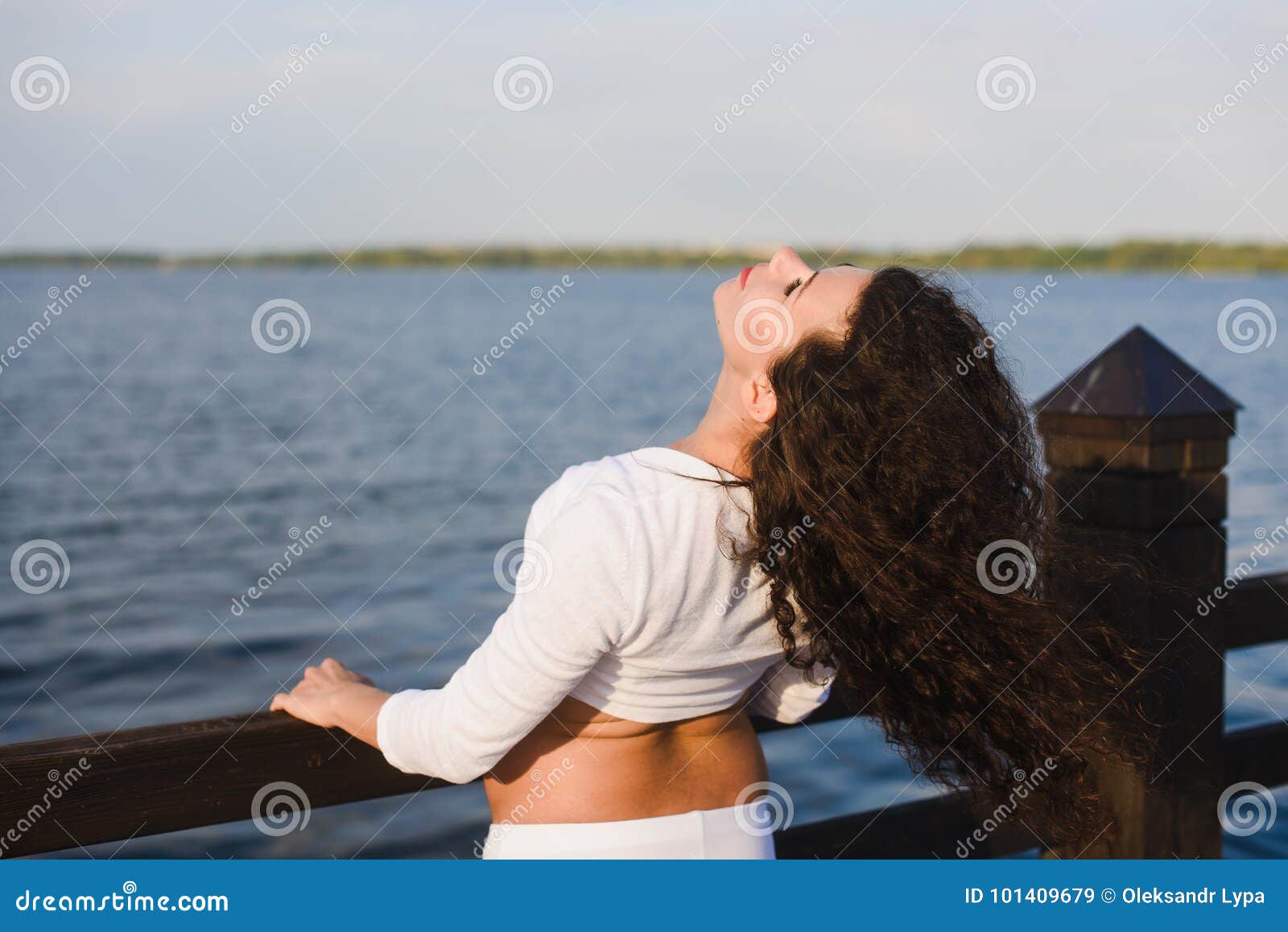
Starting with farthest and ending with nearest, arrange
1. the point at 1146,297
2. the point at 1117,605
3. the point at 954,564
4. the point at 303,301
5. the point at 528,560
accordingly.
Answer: the point at 1146,297 < the point at 303,301 < the point at 1117,605 < the point at 954,564 < the point at 528,560

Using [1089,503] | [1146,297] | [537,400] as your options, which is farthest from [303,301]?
[1089,503]

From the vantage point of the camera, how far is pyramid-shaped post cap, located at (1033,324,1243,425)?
7.34 feet

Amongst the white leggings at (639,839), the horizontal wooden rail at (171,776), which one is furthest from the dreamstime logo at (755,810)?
the horizontal wooden rail at (171,776)

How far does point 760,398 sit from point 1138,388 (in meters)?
0.98

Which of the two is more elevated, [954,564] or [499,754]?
[954,564]

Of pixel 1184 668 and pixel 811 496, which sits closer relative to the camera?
pixel 811 496

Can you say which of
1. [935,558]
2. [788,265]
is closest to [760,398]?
[788,265]

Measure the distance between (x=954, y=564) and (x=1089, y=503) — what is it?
0.77 metres

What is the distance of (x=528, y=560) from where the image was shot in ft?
5.02

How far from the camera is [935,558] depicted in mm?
1630

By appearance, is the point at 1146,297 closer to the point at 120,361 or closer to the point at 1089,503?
the point at 120,361

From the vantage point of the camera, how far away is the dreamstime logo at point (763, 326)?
165 cm

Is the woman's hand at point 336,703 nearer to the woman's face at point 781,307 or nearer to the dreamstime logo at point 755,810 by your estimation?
the dreamstime logo at point 755,810
